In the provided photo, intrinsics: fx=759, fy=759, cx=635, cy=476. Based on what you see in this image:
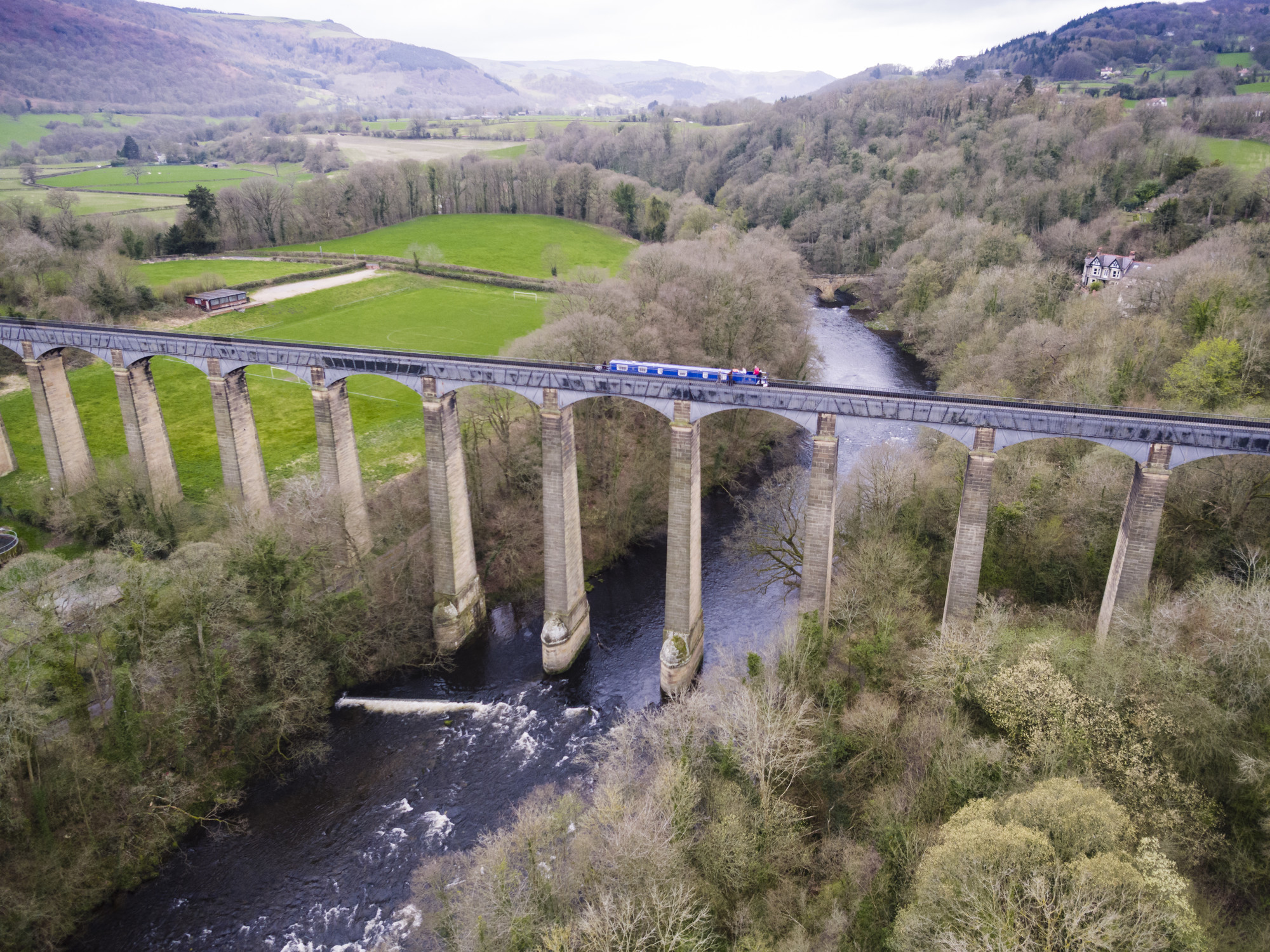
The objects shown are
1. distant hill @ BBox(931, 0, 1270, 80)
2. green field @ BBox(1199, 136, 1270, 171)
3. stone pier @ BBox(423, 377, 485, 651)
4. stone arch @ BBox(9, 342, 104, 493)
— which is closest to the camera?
stone pier @ BBox(423, 377, 485, 651)

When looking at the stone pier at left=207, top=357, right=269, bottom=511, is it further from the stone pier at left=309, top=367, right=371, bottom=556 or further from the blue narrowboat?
the blue narrowboat

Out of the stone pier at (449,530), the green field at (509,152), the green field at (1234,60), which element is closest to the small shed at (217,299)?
the stone pier at (449,530)

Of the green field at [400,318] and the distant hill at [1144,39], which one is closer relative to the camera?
the green field at [400,318]

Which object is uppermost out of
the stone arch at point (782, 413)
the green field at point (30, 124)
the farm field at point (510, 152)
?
the green field at point (30, 124)

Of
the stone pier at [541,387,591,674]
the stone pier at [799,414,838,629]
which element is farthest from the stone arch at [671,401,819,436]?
the stone pier at [541,387,591,674]

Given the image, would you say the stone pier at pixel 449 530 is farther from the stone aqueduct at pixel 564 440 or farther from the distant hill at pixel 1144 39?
the distant hill at pixel 1144 39

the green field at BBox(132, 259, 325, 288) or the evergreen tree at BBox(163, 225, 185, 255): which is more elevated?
the evergreen tree at BBox(163, 225, 185, 255)
